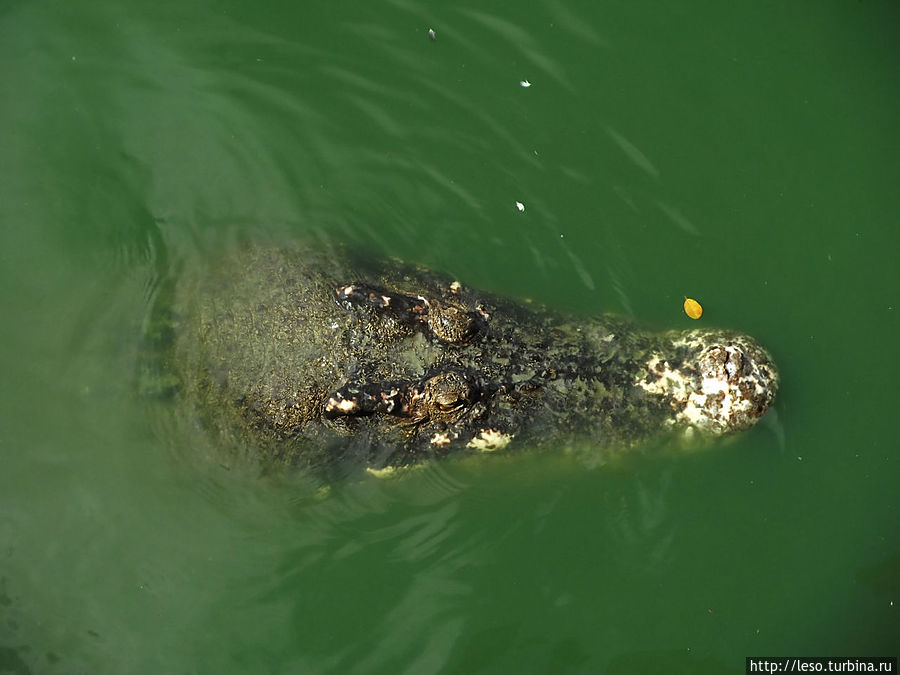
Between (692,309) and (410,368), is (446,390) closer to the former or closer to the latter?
(410,368)

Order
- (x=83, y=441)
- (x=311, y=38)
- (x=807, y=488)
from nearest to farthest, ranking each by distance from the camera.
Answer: (x=83, y=441)
(x=807, y=488)
(x=311, y=38)

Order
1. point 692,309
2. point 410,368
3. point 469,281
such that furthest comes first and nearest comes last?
point 692,309, point 469,281, point 410,368

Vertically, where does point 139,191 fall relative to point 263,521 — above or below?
above

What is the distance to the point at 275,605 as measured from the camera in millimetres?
5453

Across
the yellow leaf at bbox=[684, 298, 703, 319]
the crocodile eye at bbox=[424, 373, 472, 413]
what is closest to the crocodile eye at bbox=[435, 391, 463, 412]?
the crocodile eye at bbox=[424, 373, 472, 413]

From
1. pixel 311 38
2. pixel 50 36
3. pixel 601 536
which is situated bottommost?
pixel 601 536

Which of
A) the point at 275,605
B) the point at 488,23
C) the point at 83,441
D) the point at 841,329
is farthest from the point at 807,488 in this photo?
the point at 83,441

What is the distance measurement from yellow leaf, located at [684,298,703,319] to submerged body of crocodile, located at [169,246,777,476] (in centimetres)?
25

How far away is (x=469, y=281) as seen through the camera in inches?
235

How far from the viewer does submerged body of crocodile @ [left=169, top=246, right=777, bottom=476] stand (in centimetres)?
482

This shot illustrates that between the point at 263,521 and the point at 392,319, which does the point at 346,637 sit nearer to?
the point at 263,521

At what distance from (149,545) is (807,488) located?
523cm

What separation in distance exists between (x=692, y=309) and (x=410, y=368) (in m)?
2.77

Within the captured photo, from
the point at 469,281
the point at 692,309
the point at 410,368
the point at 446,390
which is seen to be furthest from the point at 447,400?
the point at 692,309
